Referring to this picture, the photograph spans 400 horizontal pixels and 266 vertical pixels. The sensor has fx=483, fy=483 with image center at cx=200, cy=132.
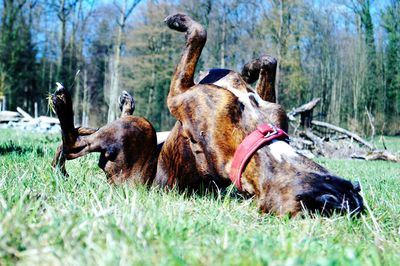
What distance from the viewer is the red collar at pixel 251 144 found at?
3059mm

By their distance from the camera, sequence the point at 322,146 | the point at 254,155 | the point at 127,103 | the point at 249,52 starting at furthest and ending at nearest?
the point at 249,52 < the point at 322,146 < the point at 127,103 < the point at 254,155

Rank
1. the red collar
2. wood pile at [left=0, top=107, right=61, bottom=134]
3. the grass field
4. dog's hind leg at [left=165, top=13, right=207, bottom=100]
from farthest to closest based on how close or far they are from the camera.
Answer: wood pile at [left=0, top=107, right=61, bottom=134] → dog's hind leg at [left=165, top=13, right=207, bottom=100] → the red collar → the grass field

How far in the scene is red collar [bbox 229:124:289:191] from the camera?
10.0 feet

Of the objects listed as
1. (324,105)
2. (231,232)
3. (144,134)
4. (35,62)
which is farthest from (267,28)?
(231,232)

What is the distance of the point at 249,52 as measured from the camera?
35219mm

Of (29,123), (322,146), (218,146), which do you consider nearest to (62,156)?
(218,146)

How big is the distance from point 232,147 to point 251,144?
0.20 m

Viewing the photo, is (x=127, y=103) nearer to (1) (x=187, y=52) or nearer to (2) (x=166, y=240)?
(1) (x=187, y=52)

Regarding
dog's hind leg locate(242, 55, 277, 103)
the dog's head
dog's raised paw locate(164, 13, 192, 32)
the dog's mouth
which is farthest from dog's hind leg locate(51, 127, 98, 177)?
the dog's mouth

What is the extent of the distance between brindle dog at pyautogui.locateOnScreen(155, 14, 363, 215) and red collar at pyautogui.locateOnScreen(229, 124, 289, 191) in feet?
0.12

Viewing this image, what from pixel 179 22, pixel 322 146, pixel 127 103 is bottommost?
pixel 322 146

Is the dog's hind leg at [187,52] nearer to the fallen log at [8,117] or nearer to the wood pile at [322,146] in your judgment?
the wood pile at [322,146]

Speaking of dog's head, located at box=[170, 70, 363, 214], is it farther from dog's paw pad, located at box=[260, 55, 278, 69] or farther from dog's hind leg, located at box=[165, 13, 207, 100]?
dog's paw pad, located at box=[260, 55, 278, 69]

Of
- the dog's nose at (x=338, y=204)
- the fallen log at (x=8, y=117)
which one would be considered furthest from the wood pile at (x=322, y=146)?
the fallen log at (x=8, y=117)
